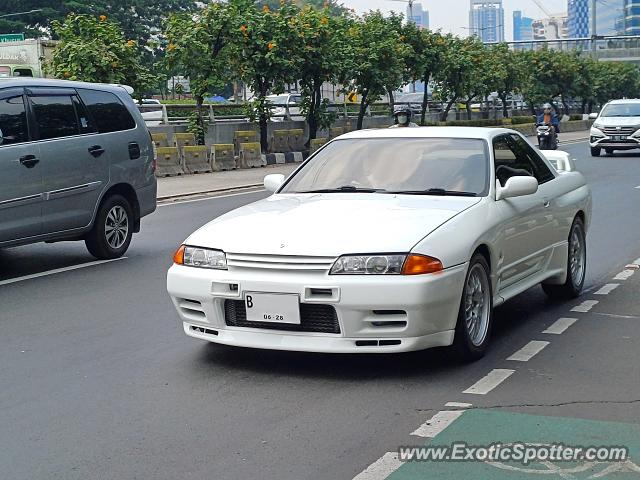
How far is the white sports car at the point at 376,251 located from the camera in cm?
646

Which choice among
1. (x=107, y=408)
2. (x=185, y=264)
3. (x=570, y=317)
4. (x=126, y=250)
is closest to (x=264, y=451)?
(x=107, y=408)

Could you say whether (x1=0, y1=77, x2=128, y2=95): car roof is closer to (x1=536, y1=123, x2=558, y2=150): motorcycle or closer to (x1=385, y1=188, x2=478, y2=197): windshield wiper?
(x1=385, y1=188, x2=478, y2=197): windshield wiper

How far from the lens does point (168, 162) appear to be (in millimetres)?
26250

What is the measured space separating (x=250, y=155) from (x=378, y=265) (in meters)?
23.8

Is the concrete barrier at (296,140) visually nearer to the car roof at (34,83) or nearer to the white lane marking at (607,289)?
the car roof at (34,83)

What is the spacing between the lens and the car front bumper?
252 inches

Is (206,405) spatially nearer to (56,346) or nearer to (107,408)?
(107,408)

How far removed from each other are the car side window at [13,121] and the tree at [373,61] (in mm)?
25377

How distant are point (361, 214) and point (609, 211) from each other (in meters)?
10.6

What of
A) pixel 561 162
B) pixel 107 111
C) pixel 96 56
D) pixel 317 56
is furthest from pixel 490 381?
pixel 317 56

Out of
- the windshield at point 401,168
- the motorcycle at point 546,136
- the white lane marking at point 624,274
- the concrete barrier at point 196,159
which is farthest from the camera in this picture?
the motorcycle at point 546,136

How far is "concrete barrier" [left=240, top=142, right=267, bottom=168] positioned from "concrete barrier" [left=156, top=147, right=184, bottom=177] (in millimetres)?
3207

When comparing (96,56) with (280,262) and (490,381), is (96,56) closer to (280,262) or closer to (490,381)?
(280,262)

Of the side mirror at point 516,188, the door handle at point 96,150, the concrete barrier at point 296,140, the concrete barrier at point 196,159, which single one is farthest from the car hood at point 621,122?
the side mirror at point 516,188
